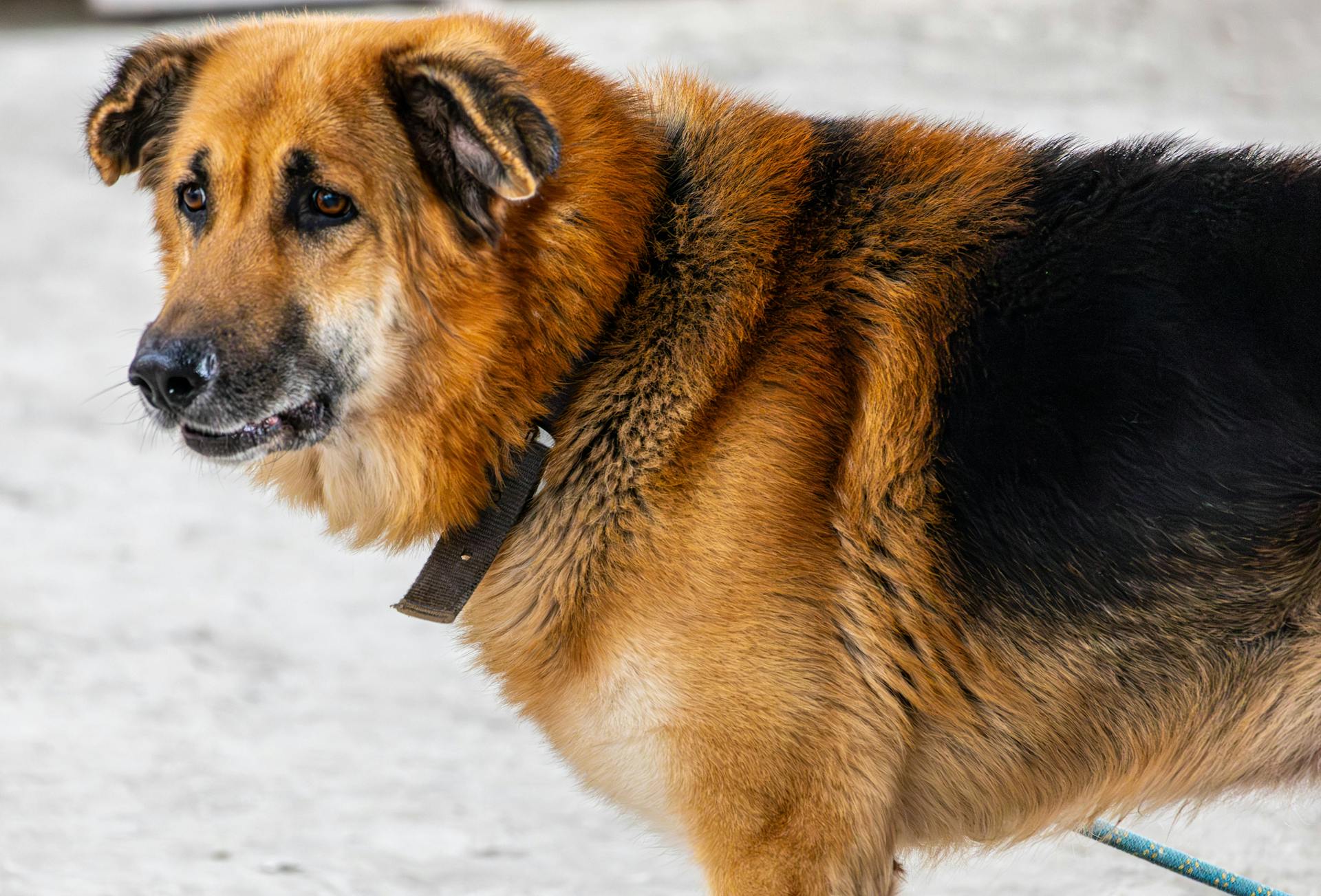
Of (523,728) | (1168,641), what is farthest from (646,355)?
(523,728)

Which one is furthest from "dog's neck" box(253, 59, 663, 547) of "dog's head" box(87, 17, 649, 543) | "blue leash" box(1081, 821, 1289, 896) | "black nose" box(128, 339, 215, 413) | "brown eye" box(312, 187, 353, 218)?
"blue leash" box(1081, 821, 1289, 896)

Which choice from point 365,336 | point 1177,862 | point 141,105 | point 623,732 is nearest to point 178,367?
point 365,336

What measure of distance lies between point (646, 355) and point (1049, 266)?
2.40 ft

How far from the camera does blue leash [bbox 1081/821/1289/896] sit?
8.77ft

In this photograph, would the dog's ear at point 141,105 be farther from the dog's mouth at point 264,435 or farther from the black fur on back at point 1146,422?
the black fur on back at point 1146,422

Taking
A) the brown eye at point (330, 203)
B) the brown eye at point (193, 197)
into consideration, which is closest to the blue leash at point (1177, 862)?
the brown eye at point (330, 203)

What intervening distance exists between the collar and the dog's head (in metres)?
0.05

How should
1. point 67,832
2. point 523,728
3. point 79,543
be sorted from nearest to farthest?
point 67,832 → point 523,728 → point 79,543

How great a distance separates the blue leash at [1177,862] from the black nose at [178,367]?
6.29 feet

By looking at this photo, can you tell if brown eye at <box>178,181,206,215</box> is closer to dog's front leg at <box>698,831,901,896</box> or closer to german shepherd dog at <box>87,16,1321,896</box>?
german shepherd dog at <box>87,16,1321,896</box>

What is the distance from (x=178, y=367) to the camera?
2268mm

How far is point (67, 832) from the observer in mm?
3443

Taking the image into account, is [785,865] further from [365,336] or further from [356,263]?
[356,263]

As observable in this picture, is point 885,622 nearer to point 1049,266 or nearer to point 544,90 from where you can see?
point 1049,266
